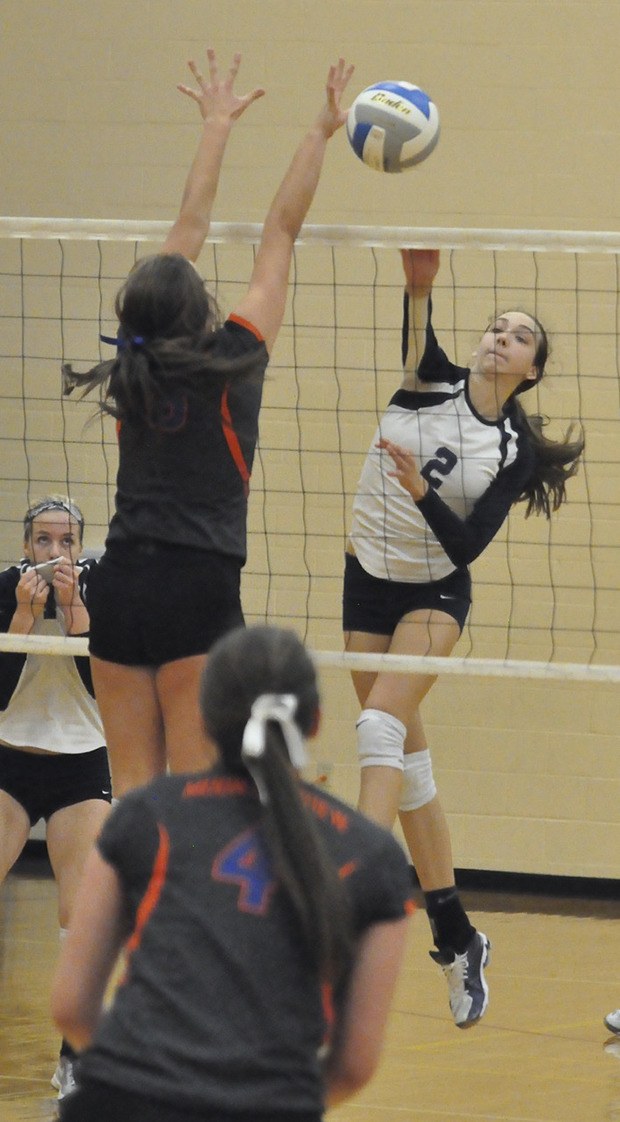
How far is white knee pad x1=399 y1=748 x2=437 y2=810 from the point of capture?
178 inches

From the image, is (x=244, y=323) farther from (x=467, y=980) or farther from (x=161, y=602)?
(x=467, y=980)

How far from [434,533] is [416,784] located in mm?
791

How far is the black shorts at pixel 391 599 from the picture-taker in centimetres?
448

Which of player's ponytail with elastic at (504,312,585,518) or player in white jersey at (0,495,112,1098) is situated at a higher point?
player's ponytail with elastic at (504,312,585,518)

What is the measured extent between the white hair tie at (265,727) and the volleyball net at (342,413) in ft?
15.7

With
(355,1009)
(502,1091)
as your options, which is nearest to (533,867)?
(502,1091)

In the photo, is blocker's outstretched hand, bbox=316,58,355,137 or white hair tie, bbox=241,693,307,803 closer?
white hair tie, bbox=241,693,307,803

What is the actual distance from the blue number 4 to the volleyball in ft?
8.73

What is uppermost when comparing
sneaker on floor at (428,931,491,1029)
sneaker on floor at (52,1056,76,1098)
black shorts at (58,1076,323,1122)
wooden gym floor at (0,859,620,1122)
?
black shorts at (58,1076,323,1122)

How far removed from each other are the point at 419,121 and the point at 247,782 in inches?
104

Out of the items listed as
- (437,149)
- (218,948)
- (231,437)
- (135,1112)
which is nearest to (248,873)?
(218,948)

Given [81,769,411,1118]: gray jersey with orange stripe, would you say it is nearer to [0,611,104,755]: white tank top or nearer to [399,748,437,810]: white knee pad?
[399,748,437,810]: white knee pad

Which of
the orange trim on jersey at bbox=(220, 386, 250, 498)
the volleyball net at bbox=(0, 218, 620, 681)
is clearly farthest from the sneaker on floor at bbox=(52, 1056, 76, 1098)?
the volleyball net at bbox=(0, 218, 620, 681)

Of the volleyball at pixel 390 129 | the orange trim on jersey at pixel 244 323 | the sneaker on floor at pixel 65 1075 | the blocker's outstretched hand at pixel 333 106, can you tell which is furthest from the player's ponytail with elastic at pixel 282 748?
the sneaker on floor at pixel 65 1075
